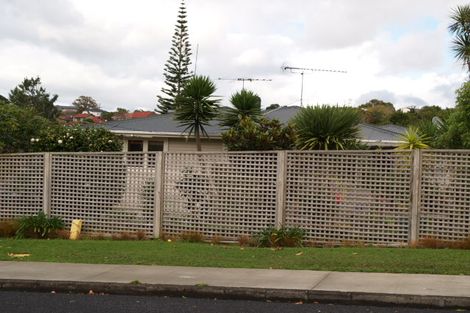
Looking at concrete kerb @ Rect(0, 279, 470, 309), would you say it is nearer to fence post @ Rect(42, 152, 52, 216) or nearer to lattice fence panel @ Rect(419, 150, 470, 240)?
lattice fence panel @ Rect(419, 150, 470, 240)

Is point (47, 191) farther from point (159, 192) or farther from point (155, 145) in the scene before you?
point (155, 145)

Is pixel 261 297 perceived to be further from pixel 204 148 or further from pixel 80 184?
pixel 204 148

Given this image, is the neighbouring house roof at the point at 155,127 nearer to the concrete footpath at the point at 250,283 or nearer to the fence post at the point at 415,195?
the fence post at the point at 415,195

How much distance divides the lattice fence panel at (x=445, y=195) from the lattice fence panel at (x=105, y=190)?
590 cm

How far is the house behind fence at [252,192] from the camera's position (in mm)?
12391

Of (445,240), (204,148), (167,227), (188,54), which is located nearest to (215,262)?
(167,227)

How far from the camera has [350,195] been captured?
42.1 feet

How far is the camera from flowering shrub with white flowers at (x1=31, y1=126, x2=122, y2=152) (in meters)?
16.1

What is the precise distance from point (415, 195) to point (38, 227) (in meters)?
8.37

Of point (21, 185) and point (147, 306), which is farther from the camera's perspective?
point (21, 185)

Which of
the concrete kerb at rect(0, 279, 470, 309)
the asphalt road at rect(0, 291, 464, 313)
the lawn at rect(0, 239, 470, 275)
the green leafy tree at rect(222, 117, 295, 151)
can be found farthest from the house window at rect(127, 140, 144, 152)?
the asphalt road at rect(0, 291, 464, 313)

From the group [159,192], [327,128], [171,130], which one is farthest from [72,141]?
[327,128]

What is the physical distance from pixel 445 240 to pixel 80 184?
26.6ft

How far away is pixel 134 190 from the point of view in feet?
46.4
